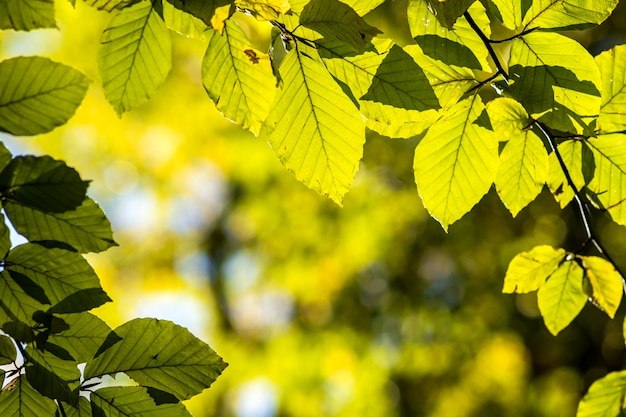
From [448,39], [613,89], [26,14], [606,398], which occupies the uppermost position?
[26,14]

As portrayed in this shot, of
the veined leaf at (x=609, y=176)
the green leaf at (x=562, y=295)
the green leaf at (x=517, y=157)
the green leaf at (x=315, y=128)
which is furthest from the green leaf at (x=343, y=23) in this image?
the green leaf at (x=562, y=295)

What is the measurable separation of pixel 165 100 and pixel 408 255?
2901 millimetres

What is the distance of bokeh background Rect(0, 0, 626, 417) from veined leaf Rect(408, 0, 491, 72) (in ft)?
15.2

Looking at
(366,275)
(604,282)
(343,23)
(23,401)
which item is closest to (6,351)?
(23,401)

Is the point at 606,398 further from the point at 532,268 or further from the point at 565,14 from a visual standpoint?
the point at 565,14

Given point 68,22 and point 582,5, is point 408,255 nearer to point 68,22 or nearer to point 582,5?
point 68,22

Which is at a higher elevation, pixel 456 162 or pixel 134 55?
pixel 134 55

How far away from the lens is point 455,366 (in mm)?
5562

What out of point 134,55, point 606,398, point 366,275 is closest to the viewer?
point 134,55

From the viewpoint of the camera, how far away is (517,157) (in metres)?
0.66

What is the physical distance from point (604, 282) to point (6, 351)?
0.66 meters

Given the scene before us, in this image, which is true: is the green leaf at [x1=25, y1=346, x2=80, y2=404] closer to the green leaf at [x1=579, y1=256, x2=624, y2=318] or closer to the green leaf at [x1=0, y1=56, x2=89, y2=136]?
the green leaf at [x1=0, y1=56, x2=89, y2=136]

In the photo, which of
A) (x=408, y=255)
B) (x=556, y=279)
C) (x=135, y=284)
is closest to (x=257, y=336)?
(x=135, y=284)

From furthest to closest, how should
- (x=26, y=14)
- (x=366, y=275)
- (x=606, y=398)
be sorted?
(x=366, y=275) < (x=606, y=398) < (x=26, y=14)
